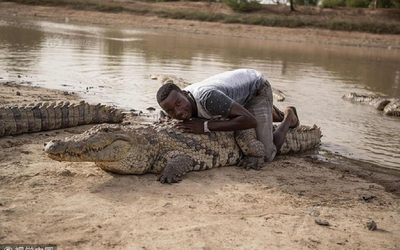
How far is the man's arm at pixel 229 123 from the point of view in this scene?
156 inches

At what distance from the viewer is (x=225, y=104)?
12.6 feet

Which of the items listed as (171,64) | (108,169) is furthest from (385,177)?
(171,64)

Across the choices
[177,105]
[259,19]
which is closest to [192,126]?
[177,105]

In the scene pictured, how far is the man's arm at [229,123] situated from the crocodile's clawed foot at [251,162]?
1.48 ft

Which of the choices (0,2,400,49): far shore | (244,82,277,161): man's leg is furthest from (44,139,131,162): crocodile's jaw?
(0,2,400,49): far shore

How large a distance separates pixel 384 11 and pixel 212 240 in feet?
124

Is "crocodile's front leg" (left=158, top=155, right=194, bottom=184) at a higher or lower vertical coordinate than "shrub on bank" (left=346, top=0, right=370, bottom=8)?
lower

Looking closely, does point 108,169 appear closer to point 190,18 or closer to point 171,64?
point 171,64

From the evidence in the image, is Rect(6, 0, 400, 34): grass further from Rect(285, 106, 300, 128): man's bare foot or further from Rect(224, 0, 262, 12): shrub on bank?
Rect(285, 106, 300, 128): man's bare foot

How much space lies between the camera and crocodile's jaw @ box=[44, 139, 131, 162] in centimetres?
329

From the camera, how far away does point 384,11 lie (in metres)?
35.6

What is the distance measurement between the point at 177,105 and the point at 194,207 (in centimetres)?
103

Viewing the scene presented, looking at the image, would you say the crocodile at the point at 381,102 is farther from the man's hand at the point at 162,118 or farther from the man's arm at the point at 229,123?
the man's hand at the point at 162,118

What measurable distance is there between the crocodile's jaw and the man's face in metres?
0.49
